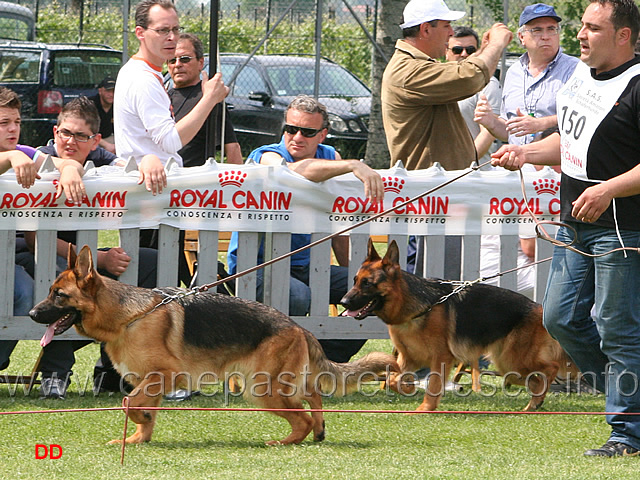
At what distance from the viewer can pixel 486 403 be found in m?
6.20

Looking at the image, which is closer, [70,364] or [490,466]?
[490,466]

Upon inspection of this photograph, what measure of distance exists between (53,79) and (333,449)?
39.2ft

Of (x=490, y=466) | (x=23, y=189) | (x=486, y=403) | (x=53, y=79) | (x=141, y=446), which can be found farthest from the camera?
(x=53, y=79)

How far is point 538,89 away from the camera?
23.4 ft

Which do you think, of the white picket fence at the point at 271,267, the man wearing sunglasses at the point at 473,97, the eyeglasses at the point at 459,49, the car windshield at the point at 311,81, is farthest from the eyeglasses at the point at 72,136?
the car windshield at the point at 311,81

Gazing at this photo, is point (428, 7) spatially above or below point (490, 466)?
above

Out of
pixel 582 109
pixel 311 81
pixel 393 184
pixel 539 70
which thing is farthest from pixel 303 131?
pixel 311 81

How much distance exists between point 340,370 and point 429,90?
205cm

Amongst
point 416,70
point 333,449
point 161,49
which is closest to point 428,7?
point 416,70

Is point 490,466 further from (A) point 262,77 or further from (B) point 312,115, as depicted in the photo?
(A) point 262,77

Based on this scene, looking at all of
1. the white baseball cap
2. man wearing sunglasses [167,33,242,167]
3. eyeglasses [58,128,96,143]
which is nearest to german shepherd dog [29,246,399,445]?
eyeglasses [58,128,96,143]

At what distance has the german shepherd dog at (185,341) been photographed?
16.2 ft

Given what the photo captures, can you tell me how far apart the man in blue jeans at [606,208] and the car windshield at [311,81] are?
11721 mm

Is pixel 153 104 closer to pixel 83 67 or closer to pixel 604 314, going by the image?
pixel 604 314
